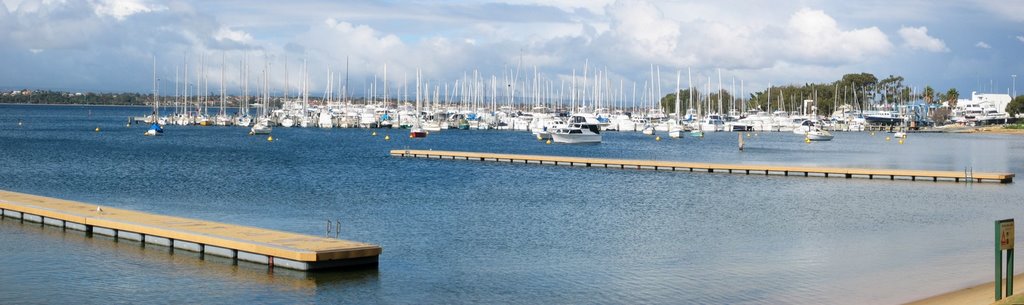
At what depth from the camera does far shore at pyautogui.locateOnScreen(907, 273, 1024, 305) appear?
20.6m

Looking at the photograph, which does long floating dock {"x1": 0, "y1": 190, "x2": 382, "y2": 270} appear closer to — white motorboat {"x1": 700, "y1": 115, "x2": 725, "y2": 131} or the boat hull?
the boat hull

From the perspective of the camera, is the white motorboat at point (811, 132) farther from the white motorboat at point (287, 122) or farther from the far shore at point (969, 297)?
the far shore at point (969, 297)

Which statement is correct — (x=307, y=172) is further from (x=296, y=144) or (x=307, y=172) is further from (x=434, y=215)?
(x=296, y=144)

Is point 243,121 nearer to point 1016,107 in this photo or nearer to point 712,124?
point 712,124

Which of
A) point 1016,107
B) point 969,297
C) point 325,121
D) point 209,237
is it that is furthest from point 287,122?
point 969,297

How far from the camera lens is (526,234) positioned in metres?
31.8

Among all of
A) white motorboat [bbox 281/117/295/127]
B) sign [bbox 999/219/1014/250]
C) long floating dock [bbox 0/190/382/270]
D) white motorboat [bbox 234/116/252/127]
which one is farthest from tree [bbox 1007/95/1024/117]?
sign [bbox 999/219/1014/250]

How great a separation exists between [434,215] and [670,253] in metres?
11.2

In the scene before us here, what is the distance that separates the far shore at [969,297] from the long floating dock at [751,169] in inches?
1270

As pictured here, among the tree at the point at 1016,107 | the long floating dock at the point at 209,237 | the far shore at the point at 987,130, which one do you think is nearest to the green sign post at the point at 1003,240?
the long floating dock at the point at 209,237

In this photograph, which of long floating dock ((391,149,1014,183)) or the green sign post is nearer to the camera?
the green sign post

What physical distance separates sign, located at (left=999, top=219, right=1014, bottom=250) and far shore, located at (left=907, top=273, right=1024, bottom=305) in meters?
1.95

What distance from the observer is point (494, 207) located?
4031cm

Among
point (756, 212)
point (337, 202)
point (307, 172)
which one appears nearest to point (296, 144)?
point (307, 172)
